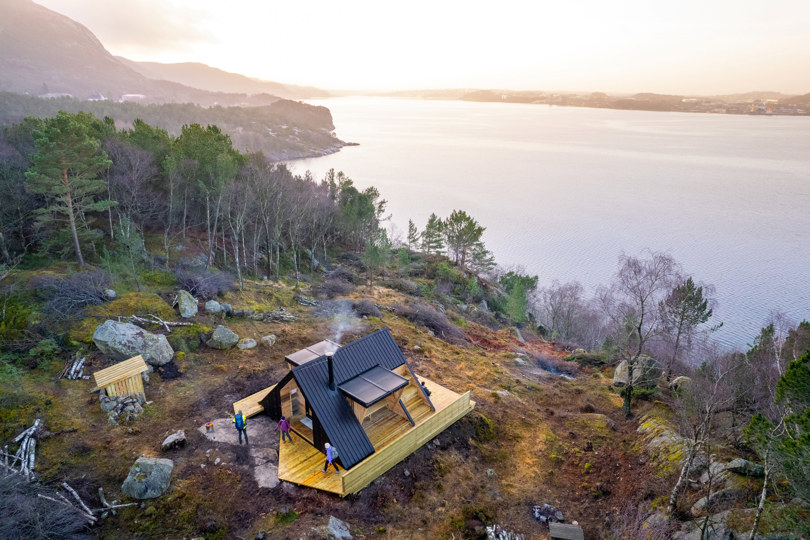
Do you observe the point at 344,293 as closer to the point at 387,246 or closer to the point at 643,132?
the point at 387,246

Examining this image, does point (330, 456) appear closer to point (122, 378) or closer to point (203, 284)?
point (122, 378)

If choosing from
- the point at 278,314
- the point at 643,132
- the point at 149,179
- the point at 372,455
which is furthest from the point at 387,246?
the point at 643,132

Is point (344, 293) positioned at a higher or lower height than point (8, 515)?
lower

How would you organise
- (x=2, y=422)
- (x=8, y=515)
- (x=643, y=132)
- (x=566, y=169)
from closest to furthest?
(x=8, y=515) → (x=2, y=422) → (x=566, y=169) → (x=643, y=132)

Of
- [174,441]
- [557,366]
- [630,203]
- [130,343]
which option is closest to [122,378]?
[130,343]

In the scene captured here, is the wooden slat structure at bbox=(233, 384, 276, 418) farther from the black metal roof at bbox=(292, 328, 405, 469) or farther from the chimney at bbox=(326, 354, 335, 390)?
the chimney at bbox=(326, 354, 335, 390)

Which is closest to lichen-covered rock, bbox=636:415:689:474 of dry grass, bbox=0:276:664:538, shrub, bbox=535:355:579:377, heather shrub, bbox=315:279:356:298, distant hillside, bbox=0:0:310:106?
dry grass, bbox=0:276:664:538
